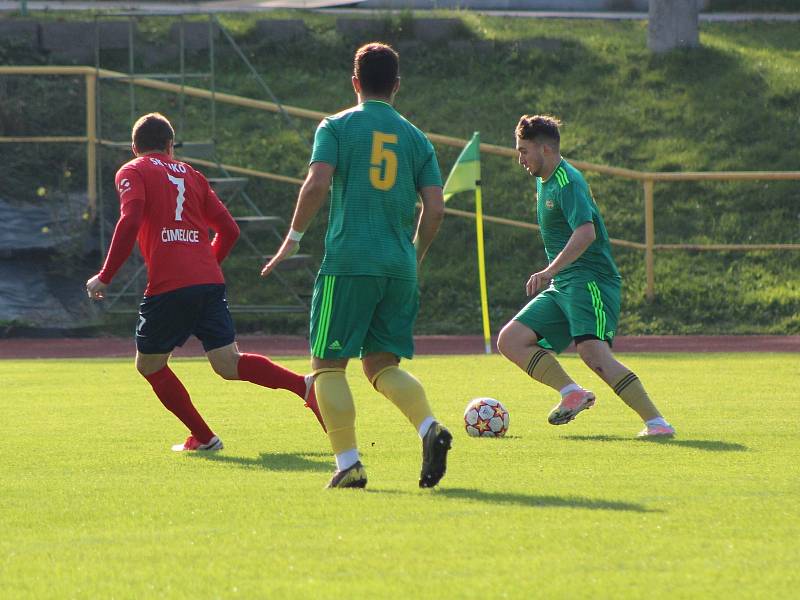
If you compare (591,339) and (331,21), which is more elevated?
(331,21)

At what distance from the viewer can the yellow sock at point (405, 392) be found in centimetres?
657

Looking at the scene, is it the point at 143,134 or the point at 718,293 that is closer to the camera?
the point at 143,134

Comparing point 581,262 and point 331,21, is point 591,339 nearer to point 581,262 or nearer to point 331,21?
point 581,262

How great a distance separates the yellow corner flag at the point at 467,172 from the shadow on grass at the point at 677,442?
→ 8.97 metres

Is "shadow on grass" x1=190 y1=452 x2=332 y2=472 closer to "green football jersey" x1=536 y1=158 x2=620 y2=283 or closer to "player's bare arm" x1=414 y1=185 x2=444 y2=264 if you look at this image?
"player's bare arm" x1=414 y1=185 x2=444 y2=264

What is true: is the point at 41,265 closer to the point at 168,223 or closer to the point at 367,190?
the point at 168,223

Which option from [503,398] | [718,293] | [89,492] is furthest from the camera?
[718,293]

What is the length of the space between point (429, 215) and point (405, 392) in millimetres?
789

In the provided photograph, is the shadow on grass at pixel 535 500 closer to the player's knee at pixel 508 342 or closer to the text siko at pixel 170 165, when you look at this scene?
the text siko at pixel 170 165

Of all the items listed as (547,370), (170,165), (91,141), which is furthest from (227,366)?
(91,141)

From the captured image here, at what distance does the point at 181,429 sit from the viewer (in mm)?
9398

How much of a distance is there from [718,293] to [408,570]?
15.3 meters

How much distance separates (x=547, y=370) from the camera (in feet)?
30.1

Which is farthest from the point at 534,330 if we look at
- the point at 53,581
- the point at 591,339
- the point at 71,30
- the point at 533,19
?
the point at 533,19
